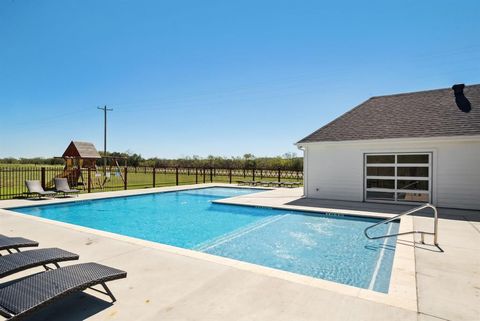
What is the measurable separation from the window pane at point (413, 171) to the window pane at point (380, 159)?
1.67ft

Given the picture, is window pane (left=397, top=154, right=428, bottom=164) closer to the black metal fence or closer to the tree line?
the black metal fence

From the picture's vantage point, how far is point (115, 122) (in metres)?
38.6

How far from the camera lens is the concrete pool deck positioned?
3.27 metres

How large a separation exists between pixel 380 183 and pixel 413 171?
1.44 m

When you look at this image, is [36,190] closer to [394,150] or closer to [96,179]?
[96,179]

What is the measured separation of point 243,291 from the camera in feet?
12.7

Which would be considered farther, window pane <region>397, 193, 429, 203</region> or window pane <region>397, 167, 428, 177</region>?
window pane <region>397, 193, 429, 203</region>

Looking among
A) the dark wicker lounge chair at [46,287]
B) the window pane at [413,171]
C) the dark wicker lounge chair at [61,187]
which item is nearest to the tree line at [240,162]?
the dark wicker lounge chair at [61,187]

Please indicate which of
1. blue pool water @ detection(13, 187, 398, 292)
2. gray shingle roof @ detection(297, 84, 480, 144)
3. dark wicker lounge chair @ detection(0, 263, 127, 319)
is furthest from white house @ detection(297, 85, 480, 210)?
dark wicker lounge chair @ detection(0, 263, 127, 319)

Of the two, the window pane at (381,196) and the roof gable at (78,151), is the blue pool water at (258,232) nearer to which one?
the window pane at (381,196)

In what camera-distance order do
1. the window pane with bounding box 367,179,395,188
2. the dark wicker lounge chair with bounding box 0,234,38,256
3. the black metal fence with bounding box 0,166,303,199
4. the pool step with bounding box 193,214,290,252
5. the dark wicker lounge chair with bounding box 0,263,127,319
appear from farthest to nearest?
the black metal fence with bounding box 0,166,303,199, the window pane with bounding box 367,179,395,188, the pool step with bounding box 193,214,290,252, the dark wicker lounge chair with bounding box 0,234,38,256, the dark wicker lounge chair with bounding box 0,263,127,319

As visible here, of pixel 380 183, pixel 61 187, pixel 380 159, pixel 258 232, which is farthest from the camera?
pixel 61 187

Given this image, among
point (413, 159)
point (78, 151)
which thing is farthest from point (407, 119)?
point (78, 151)

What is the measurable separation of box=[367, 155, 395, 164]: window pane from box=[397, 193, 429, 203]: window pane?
1583mm
